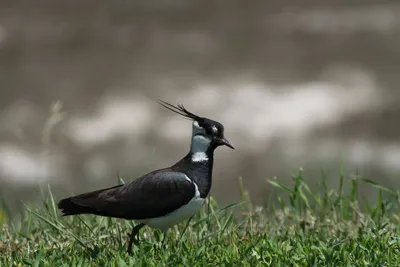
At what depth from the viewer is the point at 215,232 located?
7.09m

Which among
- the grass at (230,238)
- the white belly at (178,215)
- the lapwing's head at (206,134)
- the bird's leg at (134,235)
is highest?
the lapwing's head at (206,134)

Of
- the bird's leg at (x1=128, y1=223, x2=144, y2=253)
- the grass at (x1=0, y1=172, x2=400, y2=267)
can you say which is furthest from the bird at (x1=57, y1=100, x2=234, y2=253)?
the grass at (x1=0, y1=172, x2=400, y2=267)

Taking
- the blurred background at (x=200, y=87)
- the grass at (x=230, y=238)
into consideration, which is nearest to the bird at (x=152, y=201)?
the grass at (x=230, y=238)

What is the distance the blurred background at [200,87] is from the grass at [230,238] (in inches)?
96.3

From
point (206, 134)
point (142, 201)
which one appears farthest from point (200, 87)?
point (142, 201)

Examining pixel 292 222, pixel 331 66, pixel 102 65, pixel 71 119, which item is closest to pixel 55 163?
pixel 71 119

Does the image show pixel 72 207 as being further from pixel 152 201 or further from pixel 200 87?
pixel 200 87

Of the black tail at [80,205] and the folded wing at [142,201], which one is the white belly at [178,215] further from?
the black tail at [80,205]

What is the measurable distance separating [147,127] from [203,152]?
4.54m

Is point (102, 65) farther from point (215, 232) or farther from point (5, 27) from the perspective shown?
point (215, 232)

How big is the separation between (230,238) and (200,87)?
16.0 ft

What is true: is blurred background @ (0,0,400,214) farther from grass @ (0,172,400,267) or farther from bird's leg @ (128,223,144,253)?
bird's leg @ (128,223,144,253)

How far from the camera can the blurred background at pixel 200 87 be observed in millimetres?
11086

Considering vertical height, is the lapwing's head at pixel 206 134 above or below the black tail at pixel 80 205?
above
